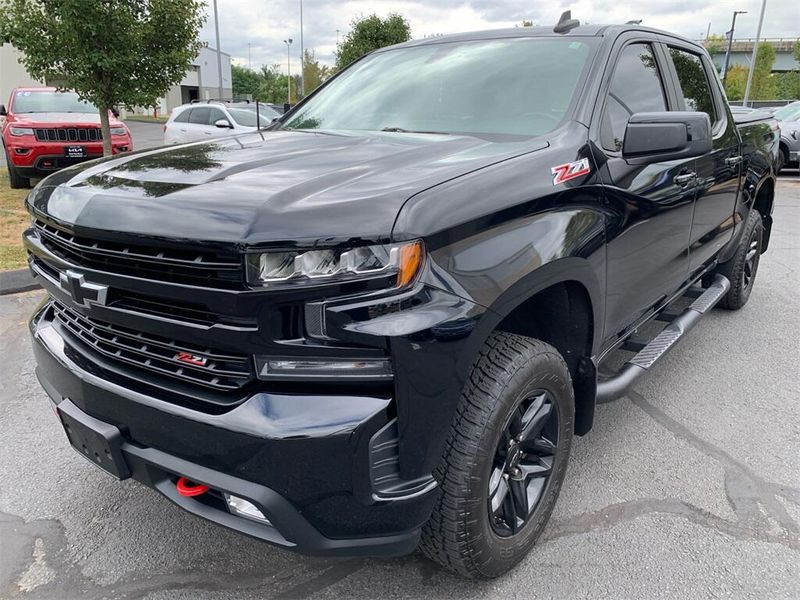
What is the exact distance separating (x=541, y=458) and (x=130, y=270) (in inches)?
60.2

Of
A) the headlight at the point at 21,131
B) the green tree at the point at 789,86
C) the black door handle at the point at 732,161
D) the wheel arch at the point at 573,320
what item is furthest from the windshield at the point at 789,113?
the green tree at the point at 789,86

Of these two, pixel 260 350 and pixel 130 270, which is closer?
pixel 260 350

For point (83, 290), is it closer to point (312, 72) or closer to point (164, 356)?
point (164, 356)

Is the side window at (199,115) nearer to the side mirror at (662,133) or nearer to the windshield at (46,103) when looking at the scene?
the windshield at (46,103)

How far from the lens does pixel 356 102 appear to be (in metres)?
3.21

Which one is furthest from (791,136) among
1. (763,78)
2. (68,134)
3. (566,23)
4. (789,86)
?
(789,86)

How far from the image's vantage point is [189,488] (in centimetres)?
185

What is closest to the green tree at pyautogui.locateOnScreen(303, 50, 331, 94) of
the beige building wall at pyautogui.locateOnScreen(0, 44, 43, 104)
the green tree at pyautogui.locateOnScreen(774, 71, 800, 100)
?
the beige building wall at pyautogui.locateOnScreen(0, 44, 43, 104)

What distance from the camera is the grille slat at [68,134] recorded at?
10.1 m

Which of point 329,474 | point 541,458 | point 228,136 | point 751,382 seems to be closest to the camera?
point 329,474

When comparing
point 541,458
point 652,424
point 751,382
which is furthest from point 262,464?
point 751,382

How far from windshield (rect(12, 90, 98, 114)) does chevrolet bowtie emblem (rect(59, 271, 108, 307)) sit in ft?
34.3

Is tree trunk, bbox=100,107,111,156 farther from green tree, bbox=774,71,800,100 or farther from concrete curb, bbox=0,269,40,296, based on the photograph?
green tree, bbox=774,71,800,100

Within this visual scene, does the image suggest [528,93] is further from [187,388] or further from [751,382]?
[751,382]
